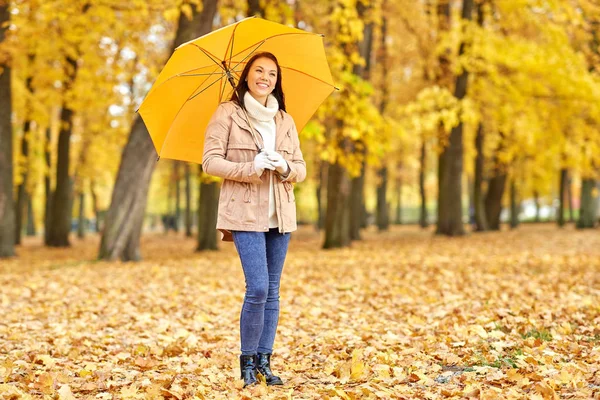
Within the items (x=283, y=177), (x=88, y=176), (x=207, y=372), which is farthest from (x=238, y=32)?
(x=88, y=176)

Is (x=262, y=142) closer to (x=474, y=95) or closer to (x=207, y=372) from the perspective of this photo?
(x=207, y=372)

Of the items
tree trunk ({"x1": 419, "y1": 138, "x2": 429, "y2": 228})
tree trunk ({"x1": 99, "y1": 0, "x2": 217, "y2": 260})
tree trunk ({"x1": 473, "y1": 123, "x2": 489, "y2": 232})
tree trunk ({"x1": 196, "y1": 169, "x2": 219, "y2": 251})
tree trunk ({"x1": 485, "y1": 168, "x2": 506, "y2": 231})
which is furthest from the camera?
tree trunk ({"x1": 419, "y1": 138, "x2": 429, "y2": 228})

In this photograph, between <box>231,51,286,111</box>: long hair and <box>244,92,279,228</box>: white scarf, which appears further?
<box>231,51,286,111</box>: long hair

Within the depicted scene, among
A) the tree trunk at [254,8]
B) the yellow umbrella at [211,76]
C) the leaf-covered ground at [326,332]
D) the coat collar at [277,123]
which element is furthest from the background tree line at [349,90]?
the coat collar at [277,123]

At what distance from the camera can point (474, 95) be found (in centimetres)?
2164

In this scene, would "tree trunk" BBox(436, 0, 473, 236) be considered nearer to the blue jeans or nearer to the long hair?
the long hair

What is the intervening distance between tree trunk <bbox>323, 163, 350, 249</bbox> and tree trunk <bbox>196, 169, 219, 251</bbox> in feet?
10.3

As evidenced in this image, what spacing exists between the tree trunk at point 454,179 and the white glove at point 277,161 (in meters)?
17.2

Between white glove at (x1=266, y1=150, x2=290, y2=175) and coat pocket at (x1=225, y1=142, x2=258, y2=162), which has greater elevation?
coat pocket at (x1=225, y1=142, x2=258, y2=162)

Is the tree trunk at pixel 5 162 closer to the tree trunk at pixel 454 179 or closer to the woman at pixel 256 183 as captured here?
the woman at pixel 256 183

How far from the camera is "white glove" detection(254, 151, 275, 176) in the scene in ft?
13.5

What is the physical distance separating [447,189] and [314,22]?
7.19 meters

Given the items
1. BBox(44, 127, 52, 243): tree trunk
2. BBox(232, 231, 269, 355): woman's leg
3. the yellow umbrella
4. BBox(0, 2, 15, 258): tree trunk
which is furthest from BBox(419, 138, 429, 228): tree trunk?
BBox(232, 231, 269, 355): woman's leg

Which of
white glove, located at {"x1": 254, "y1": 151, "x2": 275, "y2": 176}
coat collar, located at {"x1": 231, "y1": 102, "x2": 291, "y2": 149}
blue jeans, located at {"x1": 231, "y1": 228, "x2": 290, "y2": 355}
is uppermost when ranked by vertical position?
coat collar, located at {"x1": 231, "y1": 102, "x2": 291, "y2": 149}
